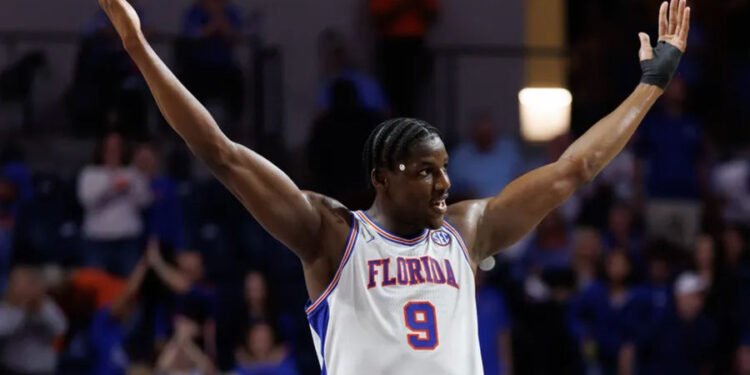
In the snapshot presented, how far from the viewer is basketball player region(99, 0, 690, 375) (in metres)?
4.11

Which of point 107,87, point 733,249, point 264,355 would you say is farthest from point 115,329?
point 733,249

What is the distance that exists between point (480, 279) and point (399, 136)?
6.23m

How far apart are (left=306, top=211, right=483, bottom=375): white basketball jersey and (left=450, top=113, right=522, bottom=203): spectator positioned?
25.2ft

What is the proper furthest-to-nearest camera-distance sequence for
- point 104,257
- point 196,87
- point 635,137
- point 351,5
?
point 351,5
point 635,137
point 196,87
point 104,257

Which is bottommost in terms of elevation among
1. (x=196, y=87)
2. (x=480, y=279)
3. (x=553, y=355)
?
(x=553, y=355)

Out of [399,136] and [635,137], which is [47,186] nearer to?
[635,137]

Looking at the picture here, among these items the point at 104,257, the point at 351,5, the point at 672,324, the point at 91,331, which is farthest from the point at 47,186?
the point at 672,324

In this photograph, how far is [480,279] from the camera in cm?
1048

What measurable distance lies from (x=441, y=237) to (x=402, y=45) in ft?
27.3

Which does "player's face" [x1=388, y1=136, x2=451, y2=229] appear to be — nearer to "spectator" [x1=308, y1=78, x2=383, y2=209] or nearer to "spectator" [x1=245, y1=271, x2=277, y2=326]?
"spectator" [x1=245, y1=271, x2=277, y2=326]

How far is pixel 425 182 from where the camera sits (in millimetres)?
4336

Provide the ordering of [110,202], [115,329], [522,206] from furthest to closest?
[110,202]
[115,329]
[522,206]

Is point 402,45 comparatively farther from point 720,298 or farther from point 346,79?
point 720,298

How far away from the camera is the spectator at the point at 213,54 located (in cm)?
1179
